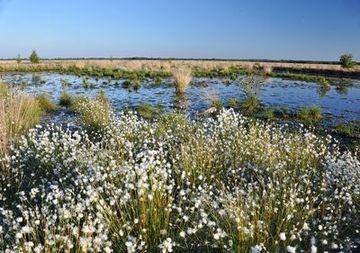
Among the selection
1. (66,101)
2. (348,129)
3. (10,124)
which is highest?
(10,124)

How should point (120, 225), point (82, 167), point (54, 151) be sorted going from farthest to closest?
point (54, 151) → point (82, 167) → point (120, 225)

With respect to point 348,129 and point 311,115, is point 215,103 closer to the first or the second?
point 311,115

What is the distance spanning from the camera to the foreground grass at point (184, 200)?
4.23 metres

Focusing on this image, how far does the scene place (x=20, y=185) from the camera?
6801 millimetres

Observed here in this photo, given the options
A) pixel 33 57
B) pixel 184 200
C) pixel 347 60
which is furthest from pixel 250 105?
pixel 33 57

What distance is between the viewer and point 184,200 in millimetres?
5715

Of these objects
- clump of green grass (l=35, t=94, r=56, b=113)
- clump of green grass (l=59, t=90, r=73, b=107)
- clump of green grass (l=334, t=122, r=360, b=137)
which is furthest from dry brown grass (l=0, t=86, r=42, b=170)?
clump of green grass (l=334, t=122, r=360, b=137)

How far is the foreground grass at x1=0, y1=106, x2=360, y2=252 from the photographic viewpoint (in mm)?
4230

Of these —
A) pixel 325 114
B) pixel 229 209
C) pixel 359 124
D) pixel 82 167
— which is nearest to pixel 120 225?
pixel 229 209

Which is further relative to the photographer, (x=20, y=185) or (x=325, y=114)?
(x=325, y=114)

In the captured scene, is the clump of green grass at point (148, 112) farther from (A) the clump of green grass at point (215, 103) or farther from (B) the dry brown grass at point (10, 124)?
(B) the dry brown grass at point (10, 124)

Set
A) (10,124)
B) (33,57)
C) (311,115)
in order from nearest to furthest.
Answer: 1. (10,124)
2. (311,115)
3. (33,57)

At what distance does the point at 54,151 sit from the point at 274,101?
599 inches

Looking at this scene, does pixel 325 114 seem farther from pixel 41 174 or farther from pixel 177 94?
pixel 41 174
